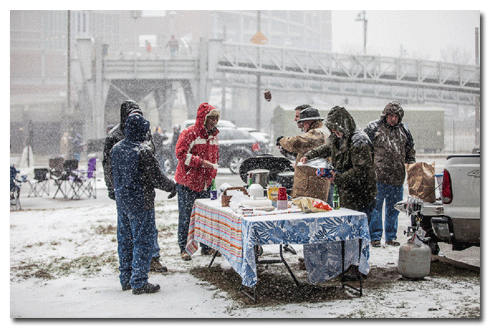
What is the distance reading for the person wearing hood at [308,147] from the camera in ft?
14.4

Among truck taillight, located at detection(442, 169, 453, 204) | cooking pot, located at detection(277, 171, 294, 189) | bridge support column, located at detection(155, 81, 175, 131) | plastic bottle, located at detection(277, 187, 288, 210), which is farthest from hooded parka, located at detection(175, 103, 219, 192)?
bridge support column, located at detection(155, 81, 175, 131)

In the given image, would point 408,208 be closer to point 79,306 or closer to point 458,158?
point 458,158

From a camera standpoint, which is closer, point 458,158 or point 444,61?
point 458,158

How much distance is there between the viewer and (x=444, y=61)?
5051mm

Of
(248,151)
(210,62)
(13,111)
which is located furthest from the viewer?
(248,151)

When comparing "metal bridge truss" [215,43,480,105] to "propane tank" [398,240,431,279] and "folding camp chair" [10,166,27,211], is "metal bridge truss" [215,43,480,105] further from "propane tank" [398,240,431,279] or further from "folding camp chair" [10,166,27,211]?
"folding camp chair" [10,166,27,211]

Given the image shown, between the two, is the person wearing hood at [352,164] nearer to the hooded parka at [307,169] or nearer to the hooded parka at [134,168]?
the hooded parka at [307,169]

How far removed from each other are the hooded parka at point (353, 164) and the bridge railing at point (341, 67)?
1317 millimetres

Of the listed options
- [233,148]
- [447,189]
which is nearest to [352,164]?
[447,189]

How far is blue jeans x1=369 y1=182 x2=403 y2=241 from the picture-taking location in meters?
5.25

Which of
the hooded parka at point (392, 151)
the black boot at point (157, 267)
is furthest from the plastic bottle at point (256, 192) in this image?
the hooded parka at point (392, 151)

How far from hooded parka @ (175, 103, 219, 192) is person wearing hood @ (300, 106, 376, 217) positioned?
3.33 feet

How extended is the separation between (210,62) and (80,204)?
12.8 ft

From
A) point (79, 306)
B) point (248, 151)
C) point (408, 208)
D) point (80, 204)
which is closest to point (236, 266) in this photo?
point (79, 306)
